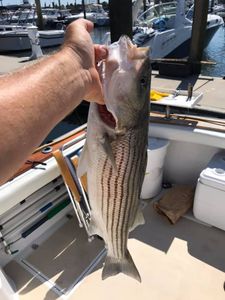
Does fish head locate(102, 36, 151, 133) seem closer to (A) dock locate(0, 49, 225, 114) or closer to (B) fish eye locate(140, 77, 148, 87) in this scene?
(B) fish eye locate(140, 77, 148, 87)

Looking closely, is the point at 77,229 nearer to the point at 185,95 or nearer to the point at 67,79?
the point at 185,95

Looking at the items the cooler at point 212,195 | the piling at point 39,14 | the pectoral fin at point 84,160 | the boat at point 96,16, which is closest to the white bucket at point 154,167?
the cooler at point 212,195

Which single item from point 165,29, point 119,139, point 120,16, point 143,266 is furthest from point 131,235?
point 165,29

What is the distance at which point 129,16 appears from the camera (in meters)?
5.77

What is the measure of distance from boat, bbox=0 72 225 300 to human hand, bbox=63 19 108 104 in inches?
53.4

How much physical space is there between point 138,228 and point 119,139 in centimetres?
186

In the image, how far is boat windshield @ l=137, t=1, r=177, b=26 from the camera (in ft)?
43.3

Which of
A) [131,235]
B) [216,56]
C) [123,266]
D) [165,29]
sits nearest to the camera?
[123,266]

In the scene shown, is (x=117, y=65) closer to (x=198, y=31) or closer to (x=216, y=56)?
(x=198, y=31)

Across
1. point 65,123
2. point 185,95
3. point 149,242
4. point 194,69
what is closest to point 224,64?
point 194,69

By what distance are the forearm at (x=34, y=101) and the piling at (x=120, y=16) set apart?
5.14 meters

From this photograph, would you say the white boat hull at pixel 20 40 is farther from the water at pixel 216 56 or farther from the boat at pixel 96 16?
the boat at pixel 96 16

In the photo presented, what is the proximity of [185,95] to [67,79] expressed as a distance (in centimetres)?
250

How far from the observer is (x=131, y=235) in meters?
2.73
